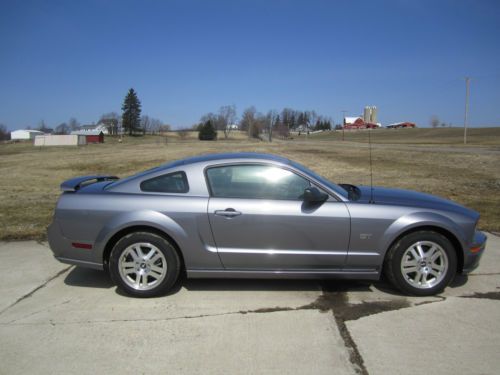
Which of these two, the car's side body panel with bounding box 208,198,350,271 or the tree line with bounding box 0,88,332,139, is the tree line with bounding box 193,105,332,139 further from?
the car's side body panel with bounding box 208,198,350,271

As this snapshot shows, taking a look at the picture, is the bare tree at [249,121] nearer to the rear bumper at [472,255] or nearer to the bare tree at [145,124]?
the bare tree at [145,124]

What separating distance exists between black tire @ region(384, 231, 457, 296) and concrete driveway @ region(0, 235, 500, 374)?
13cm

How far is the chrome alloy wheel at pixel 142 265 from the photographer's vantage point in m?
3.98

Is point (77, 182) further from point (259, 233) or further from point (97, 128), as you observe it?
point (97, 128)

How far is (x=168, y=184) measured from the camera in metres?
4.11

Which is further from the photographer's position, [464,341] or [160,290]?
[160,290]

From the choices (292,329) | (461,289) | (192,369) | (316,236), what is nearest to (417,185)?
(461,289)

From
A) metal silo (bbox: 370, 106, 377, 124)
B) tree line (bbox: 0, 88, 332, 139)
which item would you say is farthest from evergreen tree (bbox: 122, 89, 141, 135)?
metal silo (bbox: 370, 106, 377, 124)

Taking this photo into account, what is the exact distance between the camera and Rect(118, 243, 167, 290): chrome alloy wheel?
398 cm

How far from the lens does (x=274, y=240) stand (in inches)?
154

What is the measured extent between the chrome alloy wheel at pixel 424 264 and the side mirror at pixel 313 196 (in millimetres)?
960

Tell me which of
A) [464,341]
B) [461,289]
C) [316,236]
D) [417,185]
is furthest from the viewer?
[417,185]

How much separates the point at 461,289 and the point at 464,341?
1165 mm

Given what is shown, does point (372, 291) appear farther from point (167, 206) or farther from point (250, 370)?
point (167, 206)
